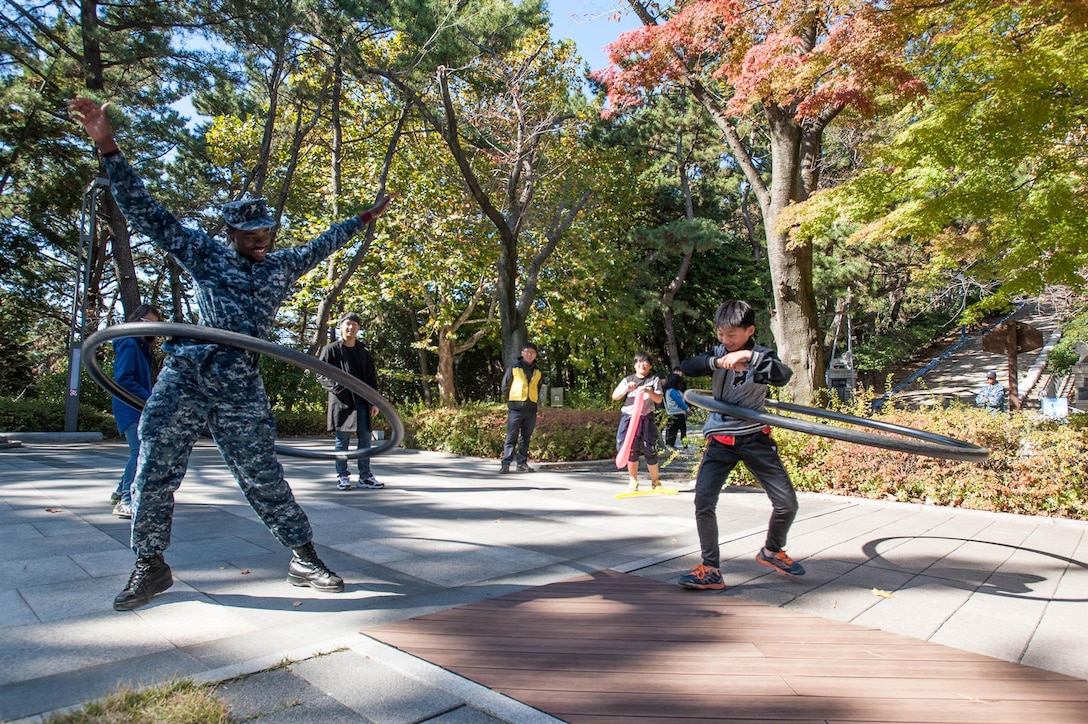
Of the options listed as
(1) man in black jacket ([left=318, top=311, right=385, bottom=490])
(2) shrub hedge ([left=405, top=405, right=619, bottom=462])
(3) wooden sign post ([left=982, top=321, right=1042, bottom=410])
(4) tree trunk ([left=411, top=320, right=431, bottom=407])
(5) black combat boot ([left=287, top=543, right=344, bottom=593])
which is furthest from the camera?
(4) tree trunk ([left=411, top=320, right=431, bottom=407])

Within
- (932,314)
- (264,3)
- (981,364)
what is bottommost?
(981,364)

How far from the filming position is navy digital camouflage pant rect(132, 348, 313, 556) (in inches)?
134

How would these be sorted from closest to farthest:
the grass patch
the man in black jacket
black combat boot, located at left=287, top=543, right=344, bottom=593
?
the grass patch < black combat boot, located at left=287, top=543, right=344, bottom=593 < the man in black jacket

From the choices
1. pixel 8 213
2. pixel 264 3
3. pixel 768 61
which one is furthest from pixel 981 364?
pixel 8 213

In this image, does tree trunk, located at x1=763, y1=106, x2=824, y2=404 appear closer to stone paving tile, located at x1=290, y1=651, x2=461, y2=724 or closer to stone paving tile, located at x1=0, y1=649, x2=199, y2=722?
stone paving tile, located at x1=290, y1=651, x2=461, y2=724

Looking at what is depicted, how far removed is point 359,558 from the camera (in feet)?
15.1

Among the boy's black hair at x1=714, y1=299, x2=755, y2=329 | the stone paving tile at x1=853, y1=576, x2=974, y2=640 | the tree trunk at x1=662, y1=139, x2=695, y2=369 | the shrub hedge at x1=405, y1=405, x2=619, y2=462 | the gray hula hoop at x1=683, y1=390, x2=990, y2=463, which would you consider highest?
the tree trunk at x1=662, y1=139, x2=695, y2=369

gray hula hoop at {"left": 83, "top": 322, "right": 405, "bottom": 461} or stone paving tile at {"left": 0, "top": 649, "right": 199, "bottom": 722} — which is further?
gray hula hoop at {"left": 83, "top": 322, "right": 405, "bottom": 461}

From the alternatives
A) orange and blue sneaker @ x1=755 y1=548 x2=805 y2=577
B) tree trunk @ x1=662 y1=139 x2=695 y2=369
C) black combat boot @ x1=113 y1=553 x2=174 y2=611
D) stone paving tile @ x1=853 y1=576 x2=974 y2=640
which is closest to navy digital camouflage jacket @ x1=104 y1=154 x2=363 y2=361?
black combat boot @ x1=113 y1=553 x2=174 y2=611

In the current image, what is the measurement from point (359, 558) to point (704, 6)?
30.5 feet

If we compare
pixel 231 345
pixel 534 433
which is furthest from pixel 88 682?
pixel 534 433

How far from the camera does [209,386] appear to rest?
344cm

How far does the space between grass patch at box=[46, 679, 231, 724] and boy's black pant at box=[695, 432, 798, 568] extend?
9.12 ft

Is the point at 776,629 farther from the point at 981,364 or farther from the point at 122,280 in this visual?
the point at 981,364
